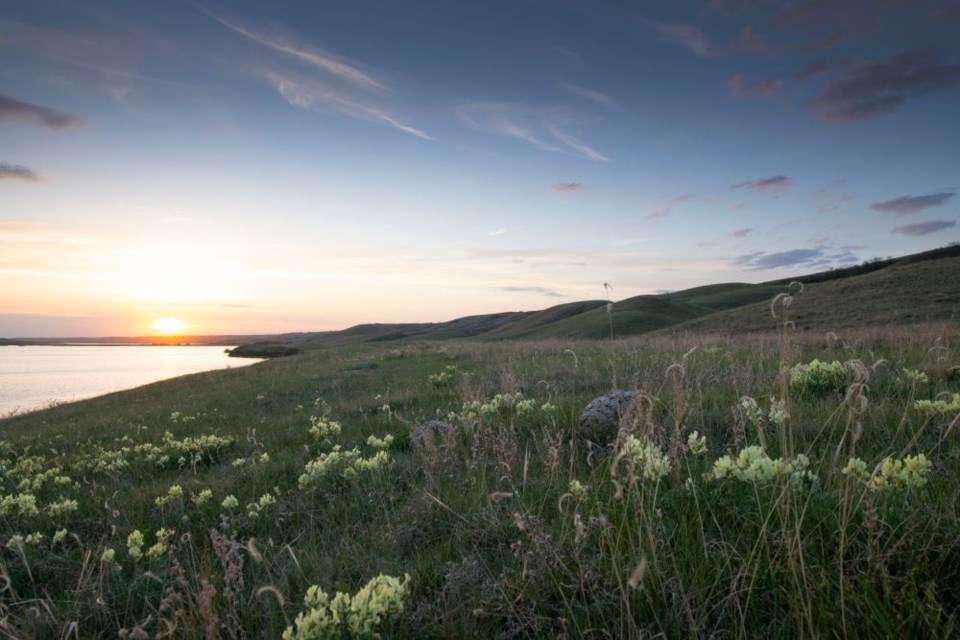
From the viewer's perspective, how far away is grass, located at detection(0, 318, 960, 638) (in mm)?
2303

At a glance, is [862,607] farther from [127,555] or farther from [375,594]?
[127,555]

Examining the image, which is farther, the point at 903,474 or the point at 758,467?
the point at 758,467

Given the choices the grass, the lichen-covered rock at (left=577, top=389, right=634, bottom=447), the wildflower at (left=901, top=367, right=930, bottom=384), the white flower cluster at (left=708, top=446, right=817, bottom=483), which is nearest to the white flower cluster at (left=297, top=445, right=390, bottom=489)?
the grass

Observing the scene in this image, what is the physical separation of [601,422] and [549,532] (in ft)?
8.70

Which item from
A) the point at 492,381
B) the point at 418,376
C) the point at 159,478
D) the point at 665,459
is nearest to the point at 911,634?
the point at 665,459

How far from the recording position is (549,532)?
3307mm

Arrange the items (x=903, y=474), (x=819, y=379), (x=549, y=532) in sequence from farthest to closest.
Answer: (x=819, y=379)
(x=549, y=532)
(x=903, y=474)

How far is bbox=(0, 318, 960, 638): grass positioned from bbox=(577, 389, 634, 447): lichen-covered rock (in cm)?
35

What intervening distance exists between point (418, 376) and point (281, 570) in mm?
13143

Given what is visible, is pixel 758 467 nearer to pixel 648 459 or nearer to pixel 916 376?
pixel 648 459

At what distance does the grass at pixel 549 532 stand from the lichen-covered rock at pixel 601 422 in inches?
13.9

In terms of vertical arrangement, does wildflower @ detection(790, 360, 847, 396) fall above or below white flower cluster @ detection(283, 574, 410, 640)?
above

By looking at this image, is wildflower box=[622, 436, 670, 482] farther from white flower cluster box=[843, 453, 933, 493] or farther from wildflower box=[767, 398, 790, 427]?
white flower cluster box=[843, 453, 933, 493]

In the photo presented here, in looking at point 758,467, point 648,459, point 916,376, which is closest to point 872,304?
point 916,376
